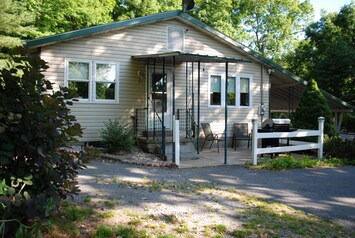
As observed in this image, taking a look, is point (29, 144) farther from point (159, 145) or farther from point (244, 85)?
point (244, 85)

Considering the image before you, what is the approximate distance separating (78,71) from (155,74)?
2691mm

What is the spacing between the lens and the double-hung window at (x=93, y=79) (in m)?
Answer: 10.5

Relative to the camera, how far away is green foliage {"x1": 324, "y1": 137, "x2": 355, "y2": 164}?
35.3 ft

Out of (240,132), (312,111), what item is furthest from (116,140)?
(312,111)

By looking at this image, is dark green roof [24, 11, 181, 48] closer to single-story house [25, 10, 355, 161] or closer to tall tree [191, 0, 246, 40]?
single-story house [25, 10, 355, 161]

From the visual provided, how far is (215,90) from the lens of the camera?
13.2 metres

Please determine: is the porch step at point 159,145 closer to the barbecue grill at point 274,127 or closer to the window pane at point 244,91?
the barbecue grill at point 274,127

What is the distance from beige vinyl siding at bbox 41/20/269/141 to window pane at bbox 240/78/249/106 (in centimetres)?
72

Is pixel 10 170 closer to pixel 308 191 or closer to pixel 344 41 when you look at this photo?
pixel 308 191

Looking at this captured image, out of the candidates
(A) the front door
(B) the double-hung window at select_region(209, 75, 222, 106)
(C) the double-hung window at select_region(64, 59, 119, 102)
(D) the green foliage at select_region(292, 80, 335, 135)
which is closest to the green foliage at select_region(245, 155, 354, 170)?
(D) the green foliage at select_region(292, 80, 335, 135)

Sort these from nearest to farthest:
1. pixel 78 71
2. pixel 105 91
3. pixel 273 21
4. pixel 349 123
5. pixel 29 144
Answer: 1. pixel 29 144
2. pixel 78 71
3. pixel 105 91
4. pixel 349 123
5. pixel 273 21

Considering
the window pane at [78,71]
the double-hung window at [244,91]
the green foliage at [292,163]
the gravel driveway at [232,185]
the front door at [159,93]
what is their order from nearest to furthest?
the gravel driveway at [232,185]
the green foliage at [292,163]
the window pane at [78,71]
the front door at [159,93]
the double-hung window at [244,91]

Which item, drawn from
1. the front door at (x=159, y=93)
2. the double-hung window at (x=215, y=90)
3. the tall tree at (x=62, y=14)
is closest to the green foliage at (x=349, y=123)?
the double-hung window at (x=215, y=90)

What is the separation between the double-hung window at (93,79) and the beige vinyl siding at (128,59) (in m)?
0.16
